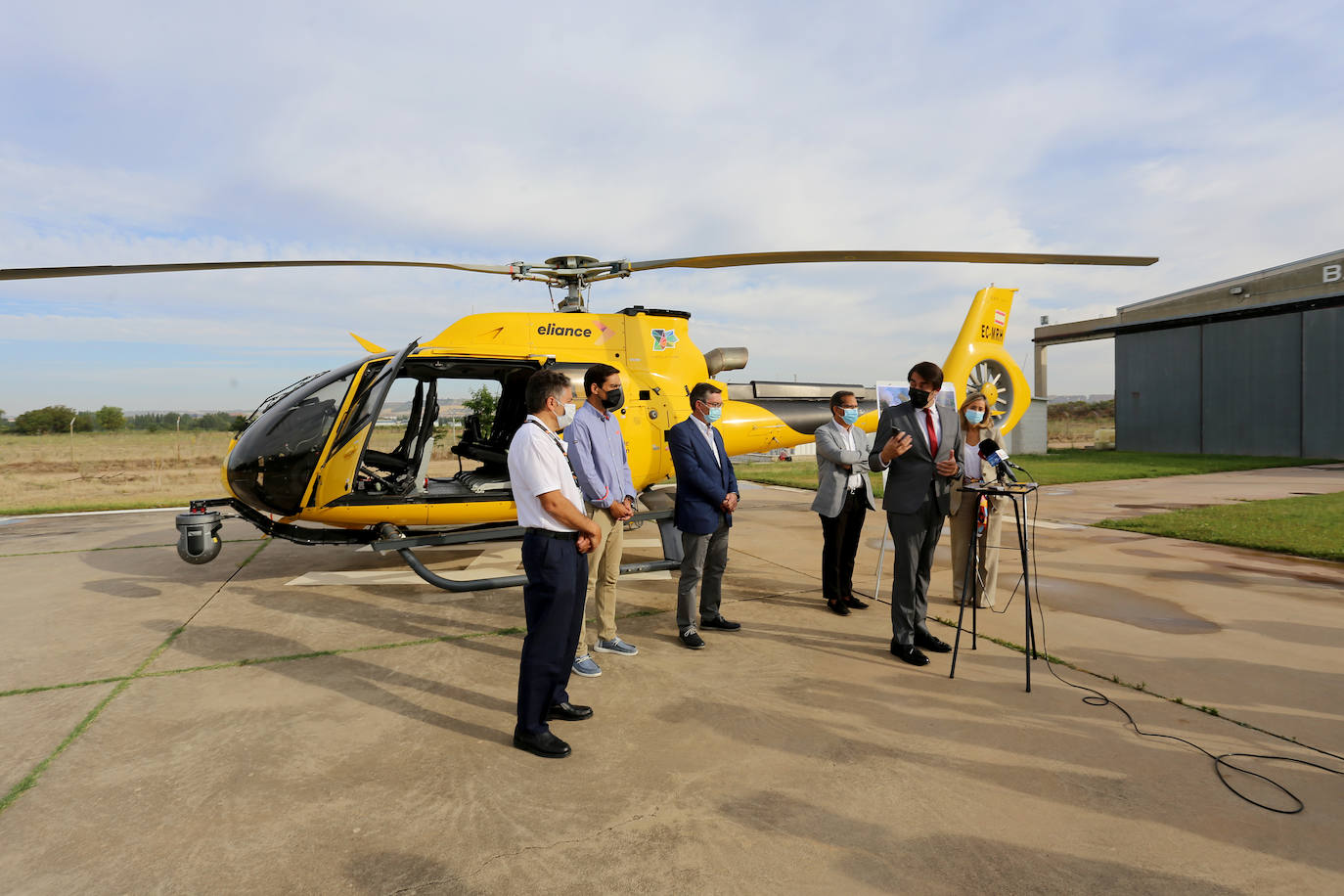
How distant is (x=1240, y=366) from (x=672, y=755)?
94.4 ft

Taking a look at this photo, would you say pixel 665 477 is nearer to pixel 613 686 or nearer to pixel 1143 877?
pixel 613 686

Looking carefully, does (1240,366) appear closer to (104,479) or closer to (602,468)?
(602,468)

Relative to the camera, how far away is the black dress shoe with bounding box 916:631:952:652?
4.32 m

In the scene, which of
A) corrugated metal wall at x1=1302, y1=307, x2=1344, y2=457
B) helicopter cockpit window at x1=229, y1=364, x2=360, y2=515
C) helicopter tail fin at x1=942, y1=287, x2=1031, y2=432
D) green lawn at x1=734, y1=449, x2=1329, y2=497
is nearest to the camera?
helicopter cockpit window at x1=229, y1=364, x2=360, y2=515

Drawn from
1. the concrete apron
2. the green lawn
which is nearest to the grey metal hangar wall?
the green lawn

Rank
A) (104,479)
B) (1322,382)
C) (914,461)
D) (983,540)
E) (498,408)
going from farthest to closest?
(1322,382) → (104,479) → (498,408) → (983,540) → (914,461)

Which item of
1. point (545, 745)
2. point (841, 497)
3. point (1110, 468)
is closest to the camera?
point (545, 745)

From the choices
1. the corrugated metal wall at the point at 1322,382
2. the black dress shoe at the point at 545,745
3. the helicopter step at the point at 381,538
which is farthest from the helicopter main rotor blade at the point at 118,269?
the corrugated metal wall at the point at 1322,382

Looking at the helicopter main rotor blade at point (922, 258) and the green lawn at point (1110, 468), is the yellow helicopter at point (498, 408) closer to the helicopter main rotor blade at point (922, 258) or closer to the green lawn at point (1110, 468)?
the helicopter main rotor blade at point (922, 258)

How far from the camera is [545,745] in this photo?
303 centimetres

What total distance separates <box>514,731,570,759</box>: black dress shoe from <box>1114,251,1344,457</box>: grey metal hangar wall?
2733cm

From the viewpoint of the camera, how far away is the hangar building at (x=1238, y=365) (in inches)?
829

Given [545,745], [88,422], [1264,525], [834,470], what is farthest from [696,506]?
[88,422]

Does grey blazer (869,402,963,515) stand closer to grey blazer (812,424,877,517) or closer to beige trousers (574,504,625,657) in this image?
grey blazer (812,424,877,517)
